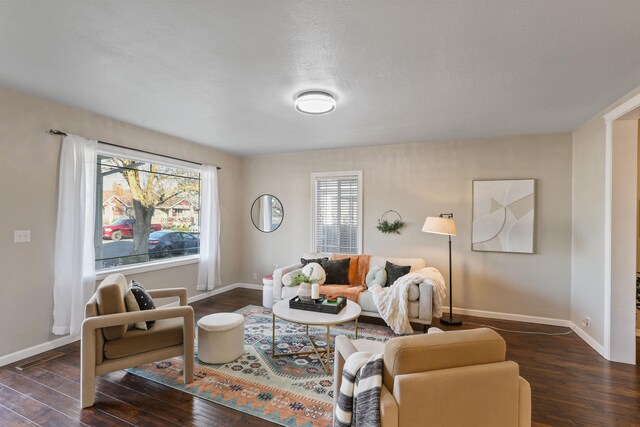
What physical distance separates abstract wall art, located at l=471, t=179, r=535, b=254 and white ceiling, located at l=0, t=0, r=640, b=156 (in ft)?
2.98

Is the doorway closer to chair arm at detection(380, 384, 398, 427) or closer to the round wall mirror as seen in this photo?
chair arm at detection(380, 384, 398, 427)

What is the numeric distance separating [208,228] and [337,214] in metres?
2.18

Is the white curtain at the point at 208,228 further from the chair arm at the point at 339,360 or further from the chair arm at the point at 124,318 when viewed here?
the chair arm at the point at 339,360

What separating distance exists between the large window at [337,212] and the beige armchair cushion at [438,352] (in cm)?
350

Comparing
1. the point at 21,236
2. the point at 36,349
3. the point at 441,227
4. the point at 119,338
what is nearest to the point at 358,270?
the point at 441,227

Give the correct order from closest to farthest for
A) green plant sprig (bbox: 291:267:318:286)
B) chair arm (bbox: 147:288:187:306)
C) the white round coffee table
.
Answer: the white round coffee table, chair arm (bbox: 147:288:187:306), green plant sprig (bbox: 291:267:318:286)

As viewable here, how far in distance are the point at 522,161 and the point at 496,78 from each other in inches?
83.8

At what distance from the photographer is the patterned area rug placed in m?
2.14

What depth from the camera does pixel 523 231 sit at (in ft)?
13.2

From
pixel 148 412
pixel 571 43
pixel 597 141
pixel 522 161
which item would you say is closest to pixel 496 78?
pixel 571 43

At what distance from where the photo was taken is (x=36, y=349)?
297 centimetres

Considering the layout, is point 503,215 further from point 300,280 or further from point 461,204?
point 300,280

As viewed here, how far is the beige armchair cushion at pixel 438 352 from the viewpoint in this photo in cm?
135

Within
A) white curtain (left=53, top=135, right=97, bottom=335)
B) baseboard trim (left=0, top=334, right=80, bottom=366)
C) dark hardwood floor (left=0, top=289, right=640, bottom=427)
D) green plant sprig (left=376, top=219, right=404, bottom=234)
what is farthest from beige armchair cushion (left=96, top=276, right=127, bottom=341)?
green plant sprig (left=376, top=219, right=404, bottom=234)
